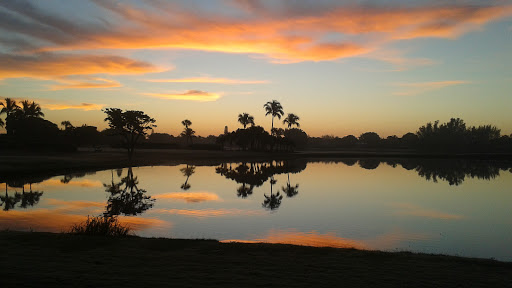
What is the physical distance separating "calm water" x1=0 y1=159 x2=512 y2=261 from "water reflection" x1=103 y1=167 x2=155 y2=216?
6 centimetres

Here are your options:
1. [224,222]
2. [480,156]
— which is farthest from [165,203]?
[480,156]

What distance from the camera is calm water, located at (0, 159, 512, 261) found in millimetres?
15172

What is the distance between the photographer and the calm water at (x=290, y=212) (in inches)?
597

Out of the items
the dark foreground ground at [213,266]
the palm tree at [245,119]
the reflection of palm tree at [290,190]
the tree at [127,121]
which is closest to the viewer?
the dark foreground ground at [213,266]

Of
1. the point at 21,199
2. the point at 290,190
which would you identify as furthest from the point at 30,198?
the point at 290,190

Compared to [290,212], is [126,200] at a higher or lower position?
higher

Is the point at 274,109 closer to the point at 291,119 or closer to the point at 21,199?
the point at 291,119

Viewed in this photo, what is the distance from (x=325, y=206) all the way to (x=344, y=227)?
618 cm

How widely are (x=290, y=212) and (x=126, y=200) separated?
11.3 m

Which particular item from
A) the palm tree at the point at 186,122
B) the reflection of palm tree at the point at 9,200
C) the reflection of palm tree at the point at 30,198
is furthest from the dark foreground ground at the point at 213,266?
the palm tree at the point at 186,122

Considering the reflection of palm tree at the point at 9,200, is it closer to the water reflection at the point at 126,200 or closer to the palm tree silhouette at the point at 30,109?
the water reflection at the point at 126,200

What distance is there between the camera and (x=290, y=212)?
21.5 m

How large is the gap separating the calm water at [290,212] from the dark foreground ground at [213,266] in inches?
146

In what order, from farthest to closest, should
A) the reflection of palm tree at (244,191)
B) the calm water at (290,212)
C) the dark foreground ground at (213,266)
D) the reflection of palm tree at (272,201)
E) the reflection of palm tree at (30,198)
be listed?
the reflection of palm tree at (244,191) → the reflection of palm tree at (272,201) → the reflection of palm tree at (30,198) → the calm water at (290,212) → the dark foreground ground at (213,266)
